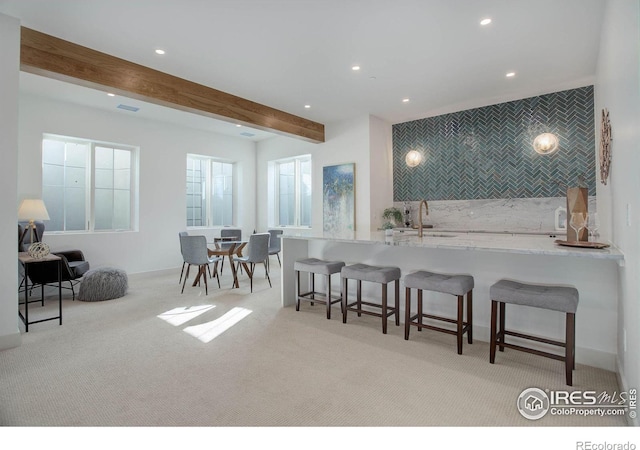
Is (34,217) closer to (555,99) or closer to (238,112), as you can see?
(238,112)

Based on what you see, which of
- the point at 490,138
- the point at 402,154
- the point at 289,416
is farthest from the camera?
the point at 402,154

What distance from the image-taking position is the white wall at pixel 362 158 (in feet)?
19.0

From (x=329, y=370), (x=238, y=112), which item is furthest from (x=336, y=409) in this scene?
(x=238, y=112)

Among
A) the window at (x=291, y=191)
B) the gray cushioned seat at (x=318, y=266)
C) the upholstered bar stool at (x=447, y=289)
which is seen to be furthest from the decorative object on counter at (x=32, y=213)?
the upholstered bar stool at (x=447, y=289)

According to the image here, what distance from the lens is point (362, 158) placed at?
5820 mm

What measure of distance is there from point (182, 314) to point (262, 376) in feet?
6.40

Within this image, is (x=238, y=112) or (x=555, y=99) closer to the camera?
(x=555, y=99)

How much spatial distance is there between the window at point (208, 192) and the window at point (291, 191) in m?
1.08

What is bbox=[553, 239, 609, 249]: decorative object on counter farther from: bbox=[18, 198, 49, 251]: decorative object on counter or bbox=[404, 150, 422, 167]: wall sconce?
bbox=[18, 198, 49, 251]: decorative object on counter

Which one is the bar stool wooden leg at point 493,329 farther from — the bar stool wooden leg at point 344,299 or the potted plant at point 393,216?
the potted plant at point 393,216

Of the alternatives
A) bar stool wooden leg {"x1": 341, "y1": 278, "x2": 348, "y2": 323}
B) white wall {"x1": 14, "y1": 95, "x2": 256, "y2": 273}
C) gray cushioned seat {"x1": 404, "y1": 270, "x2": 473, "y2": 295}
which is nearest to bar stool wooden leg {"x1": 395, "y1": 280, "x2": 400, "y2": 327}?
gray cushioned seat {"x1": 404, "y1": 270, "x2": 473, "y2": 295}

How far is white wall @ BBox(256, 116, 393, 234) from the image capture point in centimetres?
578
